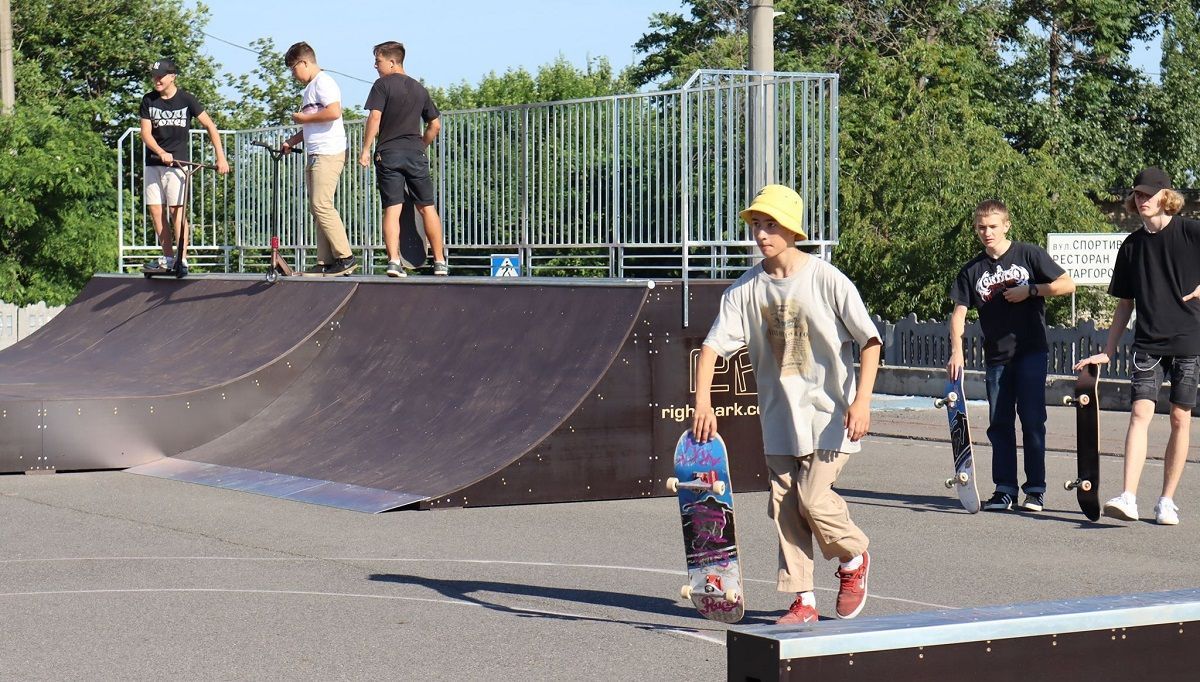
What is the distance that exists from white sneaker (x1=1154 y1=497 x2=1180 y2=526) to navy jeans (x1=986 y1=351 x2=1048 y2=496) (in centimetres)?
82

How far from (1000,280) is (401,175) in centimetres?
600

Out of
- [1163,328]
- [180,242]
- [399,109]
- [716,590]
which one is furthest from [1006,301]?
[180,242]

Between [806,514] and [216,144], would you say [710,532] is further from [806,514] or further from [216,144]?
[216,144]

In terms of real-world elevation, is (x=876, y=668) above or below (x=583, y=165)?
below

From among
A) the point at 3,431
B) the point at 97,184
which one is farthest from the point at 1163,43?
the point at 3,431

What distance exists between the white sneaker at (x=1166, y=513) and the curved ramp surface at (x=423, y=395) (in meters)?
3.56

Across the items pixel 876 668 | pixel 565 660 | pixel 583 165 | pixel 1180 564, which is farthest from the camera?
pixel 583 165

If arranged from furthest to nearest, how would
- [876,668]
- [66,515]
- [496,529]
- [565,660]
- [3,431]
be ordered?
[3,431] → [66,515] → [496,529] → [565,660] → [876,668]

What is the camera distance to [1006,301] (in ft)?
35.3

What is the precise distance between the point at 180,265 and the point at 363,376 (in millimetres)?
5021

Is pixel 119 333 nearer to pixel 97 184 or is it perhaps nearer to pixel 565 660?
pixel 565 660

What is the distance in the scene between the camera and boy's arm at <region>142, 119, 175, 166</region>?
56.2ft

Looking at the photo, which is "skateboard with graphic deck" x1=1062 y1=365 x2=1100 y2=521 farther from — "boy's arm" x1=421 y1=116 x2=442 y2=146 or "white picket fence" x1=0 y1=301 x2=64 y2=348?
"white picket fence" x1=0 y1=301 x2=64 y2=348

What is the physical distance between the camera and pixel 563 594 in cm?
795
